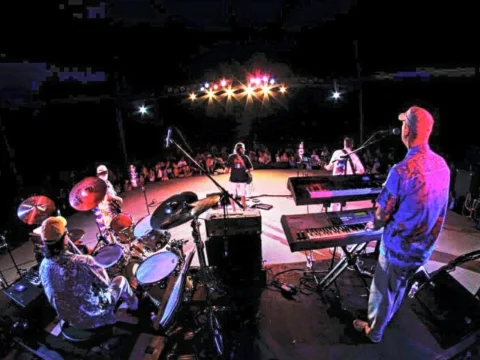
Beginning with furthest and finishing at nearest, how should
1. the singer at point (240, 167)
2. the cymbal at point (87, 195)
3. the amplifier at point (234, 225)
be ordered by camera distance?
the singer at point (240, 167) < the cymbal at point (87, 195) < the amplifier at point (234, 225)

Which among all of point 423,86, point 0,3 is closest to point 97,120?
point 0,3

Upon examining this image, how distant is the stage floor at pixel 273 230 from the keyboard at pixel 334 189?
154cm

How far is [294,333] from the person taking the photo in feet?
12.7

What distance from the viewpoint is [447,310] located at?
151 inches

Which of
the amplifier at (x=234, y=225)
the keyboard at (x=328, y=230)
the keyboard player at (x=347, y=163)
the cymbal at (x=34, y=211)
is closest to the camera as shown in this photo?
the keyboard at (x=328, y=230)

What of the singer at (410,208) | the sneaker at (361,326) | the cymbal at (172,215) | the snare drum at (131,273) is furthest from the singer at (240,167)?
the singer at (410,208)

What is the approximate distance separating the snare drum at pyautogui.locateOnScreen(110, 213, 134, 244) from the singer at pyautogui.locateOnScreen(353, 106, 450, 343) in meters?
4.01

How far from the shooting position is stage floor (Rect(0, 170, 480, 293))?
544cm

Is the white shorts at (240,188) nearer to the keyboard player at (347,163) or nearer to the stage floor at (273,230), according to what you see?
the stage floor at (273,230)

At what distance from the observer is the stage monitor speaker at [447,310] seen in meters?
3.57

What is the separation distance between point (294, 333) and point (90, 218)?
681 centimetres

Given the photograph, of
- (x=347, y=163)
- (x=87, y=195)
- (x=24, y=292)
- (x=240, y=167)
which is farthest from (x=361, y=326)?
(x=24, y=292)

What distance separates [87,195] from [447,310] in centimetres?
544

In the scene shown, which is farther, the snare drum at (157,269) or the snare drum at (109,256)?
the snare drum at (109,256)
